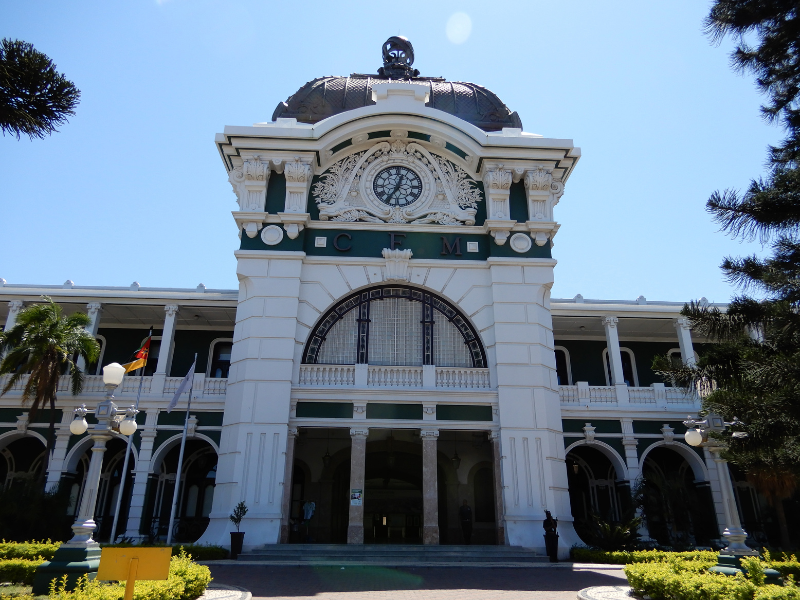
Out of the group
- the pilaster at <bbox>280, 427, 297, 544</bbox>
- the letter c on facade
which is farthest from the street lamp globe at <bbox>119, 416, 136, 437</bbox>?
the letter c on facade

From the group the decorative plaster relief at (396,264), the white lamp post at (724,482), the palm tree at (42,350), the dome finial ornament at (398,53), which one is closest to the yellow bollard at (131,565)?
the white lamp post at (724,482)

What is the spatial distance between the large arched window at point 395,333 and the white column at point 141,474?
6.70 m

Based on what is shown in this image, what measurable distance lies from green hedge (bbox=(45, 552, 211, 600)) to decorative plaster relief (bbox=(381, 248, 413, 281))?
502 inches

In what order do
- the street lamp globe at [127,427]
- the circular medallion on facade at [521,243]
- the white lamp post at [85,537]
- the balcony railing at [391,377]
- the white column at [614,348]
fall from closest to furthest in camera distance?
the white lamp post at [85,537]
the street lamp globe at [127,427]
the balcony railing at [391,377]
the circular medallion on facade at [521,243]
the white column at [614,348]

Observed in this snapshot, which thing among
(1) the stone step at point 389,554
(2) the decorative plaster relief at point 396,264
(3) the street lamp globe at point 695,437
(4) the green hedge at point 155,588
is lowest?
(4) the green hedge at point 155,588

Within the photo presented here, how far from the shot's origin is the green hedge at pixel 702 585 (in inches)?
336

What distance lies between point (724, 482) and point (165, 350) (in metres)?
19.9

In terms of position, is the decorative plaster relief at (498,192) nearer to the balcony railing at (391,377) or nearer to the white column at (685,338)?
the balcony railing at (391,377)

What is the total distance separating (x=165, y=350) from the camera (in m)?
23.8

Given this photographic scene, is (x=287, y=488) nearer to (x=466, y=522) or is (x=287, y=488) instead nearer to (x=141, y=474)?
(x=141, y=474)

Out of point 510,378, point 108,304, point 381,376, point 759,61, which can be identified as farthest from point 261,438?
point 759,61

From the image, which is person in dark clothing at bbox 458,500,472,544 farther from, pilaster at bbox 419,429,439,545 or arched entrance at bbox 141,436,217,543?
arched entrance at bbox 141,436,217,543

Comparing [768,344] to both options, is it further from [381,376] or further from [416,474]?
[416,474]

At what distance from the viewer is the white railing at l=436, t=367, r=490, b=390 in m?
21.0
